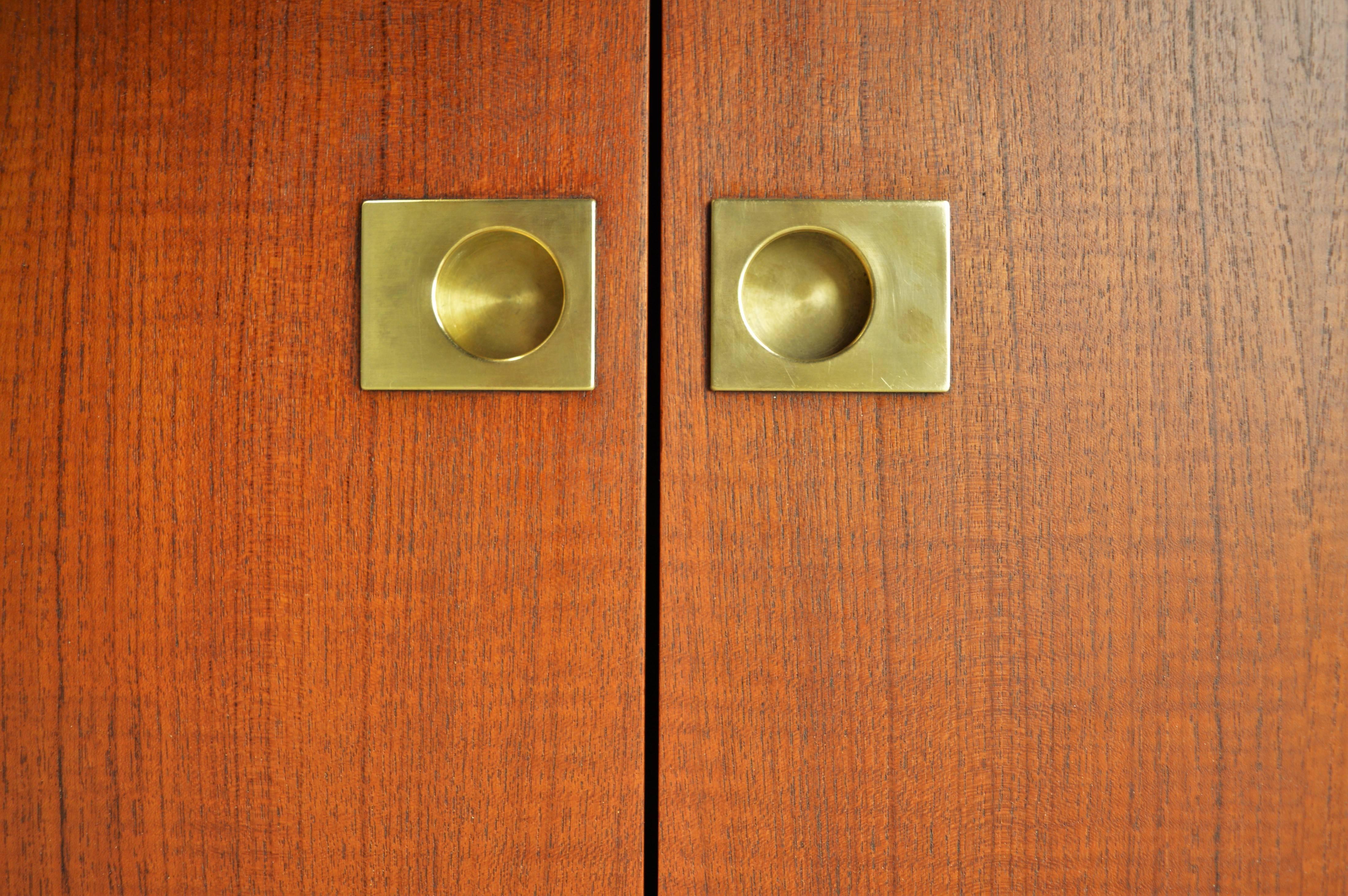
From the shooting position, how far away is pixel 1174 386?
0.40 meters

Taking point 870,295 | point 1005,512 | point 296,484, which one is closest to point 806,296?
point 870,295

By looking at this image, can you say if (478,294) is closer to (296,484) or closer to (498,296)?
(498,296)

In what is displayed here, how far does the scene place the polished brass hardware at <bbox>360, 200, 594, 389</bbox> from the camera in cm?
39

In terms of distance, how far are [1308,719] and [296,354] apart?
1.66 ft

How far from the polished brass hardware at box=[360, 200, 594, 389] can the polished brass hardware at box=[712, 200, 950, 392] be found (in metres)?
0.06

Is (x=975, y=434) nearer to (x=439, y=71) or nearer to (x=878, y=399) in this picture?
(x=878, y=399)

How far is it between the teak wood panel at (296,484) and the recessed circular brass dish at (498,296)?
25 millimetres

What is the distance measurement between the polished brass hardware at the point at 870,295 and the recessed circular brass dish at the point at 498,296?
80 mm

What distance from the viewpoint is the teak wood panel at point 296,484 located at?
39cm

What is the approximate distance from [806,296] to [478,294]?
16 cm

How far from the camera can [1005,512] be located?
1.30 feet

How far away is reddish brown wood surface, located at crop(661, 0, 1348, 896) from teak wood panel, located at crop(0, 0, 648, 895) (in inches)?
1.4

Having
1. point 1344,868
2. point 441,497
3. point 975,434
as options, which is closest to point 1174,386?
point 975,434

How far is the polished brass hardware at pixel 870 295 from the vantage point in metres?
0.39
